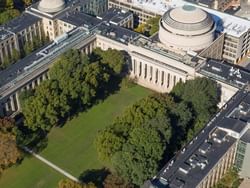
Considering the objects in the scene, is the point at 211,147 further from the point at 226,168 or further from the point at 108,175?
the point at 108,175

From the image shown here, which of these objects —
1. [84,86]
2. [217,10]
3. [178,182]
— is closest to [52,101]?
[84,86]

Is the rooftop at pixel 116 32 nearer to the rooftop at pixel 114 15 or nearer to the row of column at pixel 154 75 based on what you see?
the rooftop at pixel 114 15

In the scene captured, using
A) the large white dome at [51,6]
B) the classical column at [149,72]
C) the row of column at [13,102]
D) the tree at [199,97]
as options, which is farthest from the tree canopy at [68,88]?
the large white dome at [51,6]

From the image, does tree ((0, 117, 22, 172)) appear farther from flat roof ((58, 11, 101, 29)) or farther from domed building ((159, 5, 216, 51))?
domed building ((159, 5, 216, 51))

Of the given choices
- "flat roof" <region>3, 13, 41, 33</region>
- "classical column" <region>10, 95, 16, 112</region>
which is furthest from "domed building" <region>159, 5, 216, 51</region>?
"classical column" <region>10, 95, 16, 112</region>

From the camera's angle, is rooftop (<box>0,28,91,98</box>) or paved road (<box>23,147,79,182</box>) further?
rooftop (<box>0,28,91,98</box>)
